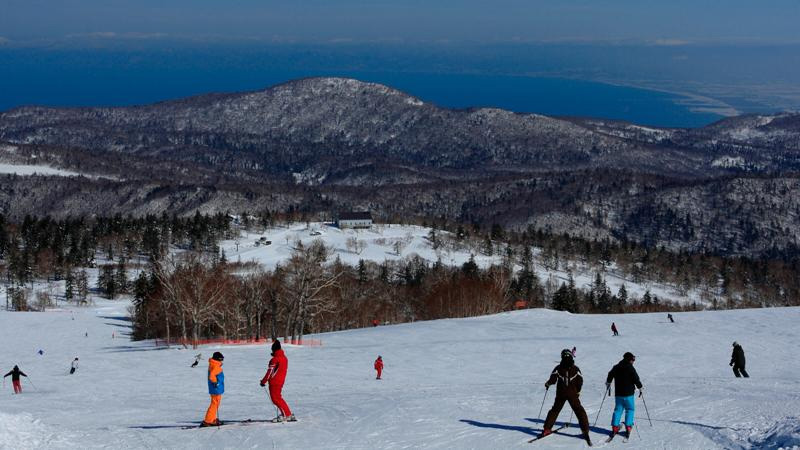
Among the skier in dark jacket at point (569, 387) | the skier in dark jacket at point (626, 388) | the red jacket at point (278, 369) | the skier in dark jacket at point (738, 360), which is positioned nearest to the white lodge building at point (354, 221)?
the skier in dark jacket at point (738, 360)

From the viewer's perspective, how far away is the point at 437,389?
26.6 meters

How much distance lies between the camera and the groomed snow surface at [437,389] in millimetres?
17344

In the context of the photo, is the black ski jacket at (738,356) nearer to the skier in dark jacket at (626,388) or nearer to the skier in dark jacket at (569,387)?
the skier in dark jacket at (626,388)

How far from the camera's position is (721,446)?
619 inches

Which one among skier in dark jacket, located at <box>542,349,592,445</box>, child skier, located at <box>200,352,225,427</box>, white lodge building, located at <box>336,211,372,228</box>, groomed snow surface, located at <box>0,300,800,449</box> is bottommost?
white lodge building, located at <box>336,211,372,228</box>

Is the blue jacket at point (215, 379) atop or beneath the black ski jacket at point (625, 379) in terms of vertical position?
beneath

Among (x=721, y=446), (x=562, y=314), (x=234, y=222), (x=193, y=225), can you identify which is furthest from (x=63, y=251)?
(x=721, y=446)

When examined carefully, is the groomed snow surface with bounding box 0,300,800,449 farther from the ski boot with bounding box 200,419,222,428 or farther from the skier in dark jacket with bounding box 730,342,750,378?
the skier in dark jacket with bounding box 730,342,750,378

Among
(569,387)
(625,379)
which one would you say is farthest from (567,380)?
(625,379)

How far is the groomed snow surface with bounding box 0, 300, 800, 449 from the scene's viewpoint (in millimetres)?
17344

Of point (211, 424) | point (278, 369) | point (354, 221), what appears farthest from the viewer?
point (354, 221)

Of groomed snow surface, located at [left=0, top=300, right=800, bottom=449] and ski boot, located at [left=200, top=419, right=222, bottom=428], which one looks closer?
groomed snow surface, located at [left=0, top=300, right=800, bottom=449]

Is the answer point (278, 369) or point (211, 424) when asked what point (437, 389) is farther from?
point (211, 424)

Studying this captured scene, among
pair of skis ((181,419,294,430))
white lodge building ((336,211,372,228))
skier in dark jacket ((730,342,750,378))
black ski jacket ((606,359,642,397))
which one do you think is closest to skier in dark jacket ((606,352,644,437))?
black ski jacket ((606,359,642,397))
